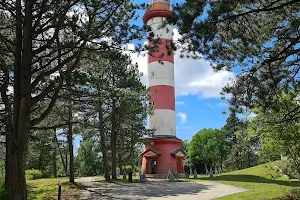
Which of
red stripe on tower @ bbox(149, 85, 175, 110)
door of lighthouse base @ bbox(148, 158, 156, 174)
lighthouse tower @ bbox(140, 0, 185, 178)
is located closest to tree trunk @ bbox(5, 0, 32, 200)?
lighthouse tower @ bbox(140, 0, 185, 178)

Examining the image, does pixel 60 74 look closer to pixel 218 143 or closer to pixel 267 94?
pixel 267 94

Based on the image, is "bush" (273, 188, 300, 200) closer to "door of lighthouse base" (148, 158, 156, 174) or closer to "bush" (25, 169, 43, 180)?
"door of lighthouse base" (148, 158, 156, 174)

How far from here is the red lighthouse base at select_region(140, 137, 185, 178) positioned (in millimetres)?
24938

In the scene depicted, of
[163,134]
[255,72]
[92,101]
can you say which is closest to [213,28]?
[255,72]

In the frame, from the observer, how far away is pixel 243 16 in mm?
7879

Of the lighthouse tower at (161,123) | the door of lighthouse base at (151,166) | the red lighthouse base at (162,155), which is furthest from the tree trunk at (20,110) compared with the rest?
the door of lighthouse base at (151,166)

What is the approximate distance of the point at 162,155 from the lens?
25.0 metres

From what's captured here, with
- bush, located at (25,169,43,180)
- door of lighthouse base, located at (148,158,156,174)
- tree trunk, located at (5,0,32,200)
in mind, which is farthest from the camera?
bush, located at (25,169,43,180)

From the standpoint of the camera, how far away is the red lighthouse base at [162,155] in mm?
A: 24938

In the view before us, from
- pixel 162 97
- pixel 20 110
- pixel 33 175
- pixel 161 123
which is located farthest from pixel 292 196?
pixel 33 175

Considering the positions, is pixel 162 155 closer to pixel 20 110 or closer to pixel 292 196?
pixel 292 196

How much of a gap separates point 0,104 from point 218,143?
4400 cm

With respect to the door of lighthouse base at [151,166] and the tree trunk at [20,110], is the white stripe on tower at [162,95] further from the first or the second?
the tree trunk at [20,110]

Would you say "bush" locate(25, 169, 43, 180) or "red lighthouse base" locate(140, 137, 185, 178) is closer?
"red lighthouse base" locate(140, 137, 185, 178)
